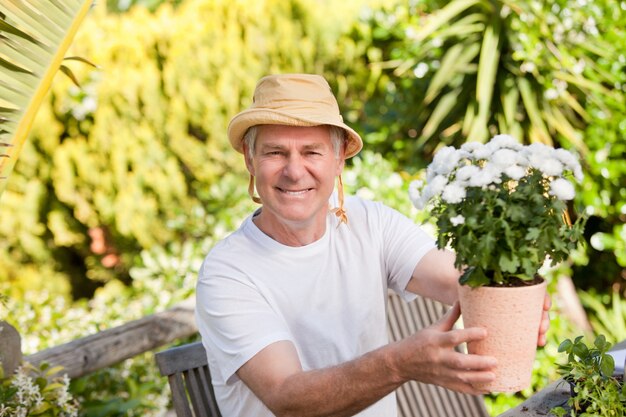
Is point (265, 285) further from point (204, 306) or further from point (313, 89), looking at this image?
point (313, 89)

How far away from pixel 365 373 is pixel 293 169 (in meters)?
0.60

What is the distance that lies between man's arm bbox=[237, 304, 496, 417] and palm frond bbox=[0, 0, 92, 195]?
3.07 feet

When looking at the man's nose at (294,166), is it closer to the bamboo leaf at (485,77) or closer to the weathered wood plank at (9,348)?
the weathered wood plank at (9,348)

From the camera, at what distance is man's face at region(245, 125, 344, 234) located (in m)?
2.02

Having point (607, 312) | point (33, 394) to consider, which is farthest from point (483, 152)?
point (607, 312)

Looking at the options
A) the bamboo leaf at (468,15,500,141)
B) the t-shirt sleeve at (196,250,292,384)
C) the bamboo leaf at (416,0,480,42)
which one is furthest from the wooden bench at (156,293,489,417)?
the bamboo leaf at (416,0,480,42)

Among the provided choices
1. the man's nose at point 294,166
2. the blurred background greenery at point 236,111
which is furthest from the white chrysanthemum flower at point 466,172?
the blurred background greenery at point 236,111

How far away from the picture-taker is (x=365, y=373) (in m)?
1.61

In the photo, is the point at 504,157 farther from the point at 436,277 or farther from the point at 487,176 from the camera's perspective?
the point at 436,277

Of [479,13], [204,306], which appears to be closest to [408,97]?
[479,13]

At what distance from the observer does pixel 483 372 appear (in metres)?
1.47

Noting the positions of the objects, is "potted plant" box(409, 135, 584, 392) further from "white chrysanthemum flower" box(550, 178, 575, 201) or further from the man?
the man

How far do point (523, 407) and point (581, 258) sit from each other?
3.12 meters

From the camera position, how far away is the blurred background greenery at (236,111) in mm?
4562
